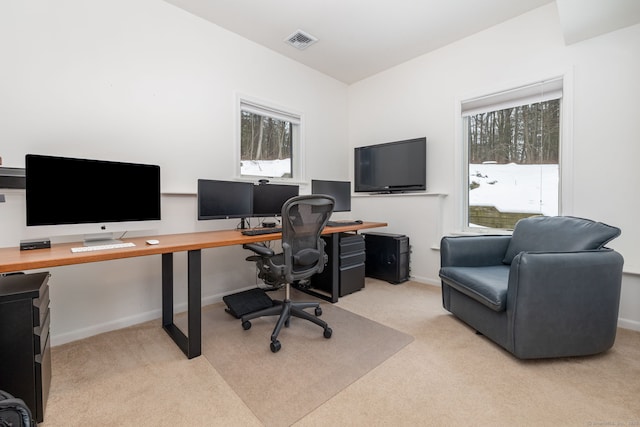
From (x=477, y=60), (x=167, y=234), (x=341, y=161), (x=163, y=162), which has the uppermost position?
(x=477, y=60)

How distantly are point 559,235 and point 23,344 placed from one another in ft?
11.1

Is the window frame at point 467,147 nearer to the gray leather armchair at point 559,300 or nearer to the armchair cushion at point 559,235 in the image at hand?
the armchair cushion at point 559,235

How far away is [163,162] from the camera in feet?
8.46

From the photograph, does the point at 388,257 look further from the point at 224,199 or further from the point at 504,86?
the point at 504,86

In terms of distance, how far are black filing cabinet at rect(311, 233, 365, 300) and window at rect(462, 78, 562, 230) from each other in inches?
55.9

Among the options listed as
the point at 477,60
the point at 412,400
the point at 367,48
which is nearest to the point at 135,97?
the point at 367,48

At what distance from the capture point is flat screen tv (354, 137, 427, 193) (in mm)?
3596

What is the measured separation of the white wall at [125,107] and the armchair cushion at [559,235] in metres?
2.72

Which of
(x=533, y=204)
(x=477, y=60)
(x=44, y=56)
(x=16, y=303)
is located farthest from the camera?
(x=477, y=60)

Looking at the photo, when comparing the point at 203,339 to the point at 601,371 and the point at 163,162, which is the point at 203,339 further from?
the point at 601,371

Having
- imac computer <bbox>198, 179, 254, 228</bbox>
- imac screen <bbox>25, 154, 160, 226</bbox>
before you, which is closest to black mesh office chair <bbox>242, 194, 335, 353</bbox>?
imac computer <bbox>198, 179, 254, 228</bbox>

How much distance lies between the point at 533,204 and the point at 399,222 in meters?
1.46

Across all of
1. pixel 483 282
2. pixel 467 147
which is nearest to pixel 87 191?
pixel 483 282

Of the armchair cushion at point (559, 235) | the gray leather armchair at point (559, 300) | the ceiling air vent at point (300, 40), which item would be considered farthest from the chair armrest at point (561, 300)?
the ceiling air vent at point (300, 40)
